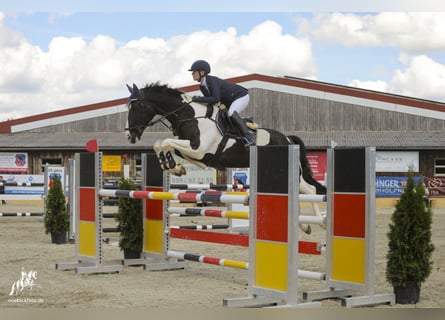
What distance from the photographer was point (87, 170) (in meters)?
6.86

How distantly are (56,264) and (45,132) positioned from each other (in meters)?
15.0

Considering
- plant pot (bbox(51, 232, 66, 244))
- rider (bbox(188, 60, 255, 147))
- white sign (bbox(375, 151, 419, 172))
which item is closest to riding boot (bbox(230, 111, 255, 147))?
rider (bbox(188, 60, 255, 147))

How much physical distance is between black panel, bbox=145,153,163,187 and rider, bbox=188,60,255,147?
3.31 feet

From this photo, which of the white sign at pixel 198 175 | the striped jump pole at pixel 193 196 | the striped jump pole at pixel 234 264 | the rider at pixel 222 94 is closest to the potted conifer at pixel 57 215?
the striped jump pole at pixel 193 196

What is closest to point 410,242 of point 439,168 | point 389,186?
point 389,186

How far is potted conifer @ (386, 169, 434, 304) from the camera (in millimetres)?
4961

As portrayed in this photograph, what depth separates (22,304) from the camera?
16.0 feet

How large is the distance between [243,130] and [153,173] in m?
1.25

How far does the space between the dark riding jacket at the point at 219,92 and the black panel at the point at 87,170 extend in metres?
1.16

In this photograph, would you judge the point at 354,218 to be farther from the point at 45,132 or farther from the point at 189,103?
the point at 45,132

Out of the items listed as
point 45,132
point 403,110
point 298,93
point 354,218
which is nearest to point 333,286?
point 354,218

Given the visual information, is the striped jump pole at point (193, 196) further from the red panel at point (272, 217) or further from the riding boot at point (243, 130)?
the riding boot at point (243, 130)

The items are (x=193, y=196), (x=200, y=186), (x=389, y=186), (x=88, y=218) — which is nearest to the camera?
(x=193, y=196)

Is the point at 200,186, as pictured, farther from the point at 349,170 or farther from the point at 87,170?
the point at 349,170
